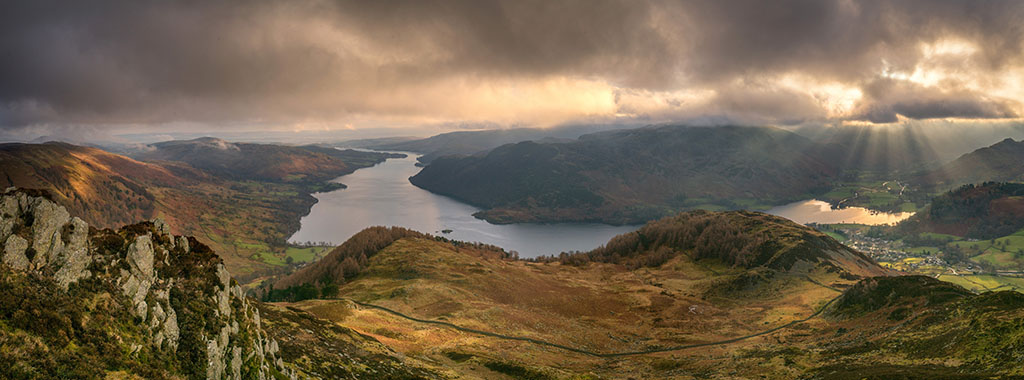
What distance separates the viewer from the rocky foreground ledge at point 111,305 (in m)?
13.6

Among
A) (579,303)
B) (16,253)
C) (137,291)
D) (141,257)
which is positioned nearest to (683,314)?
(579,303)

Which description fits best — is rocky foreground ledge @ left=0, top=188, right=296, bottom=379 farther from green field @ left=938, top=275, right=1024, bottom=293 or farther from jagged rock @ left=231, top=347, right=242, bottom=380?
green field @ left=938, top=275, right=1024, bottom=293

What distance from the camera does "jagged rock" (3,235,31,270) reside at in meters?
14.8

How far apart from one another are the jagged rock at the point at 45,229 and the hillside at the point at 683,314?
2712 cm

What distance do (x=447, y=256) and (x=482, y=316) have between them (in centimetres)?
4617

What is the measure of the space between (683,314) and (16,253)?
8999cm

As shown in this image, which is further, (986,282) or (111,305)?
(986,282)

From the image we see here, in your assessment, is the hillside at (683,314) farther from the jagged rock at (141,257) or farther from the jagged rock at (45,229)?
the jagged rock at (45,229)

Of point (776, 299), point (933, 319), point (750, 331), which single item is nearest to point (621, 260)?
point (776, 299)

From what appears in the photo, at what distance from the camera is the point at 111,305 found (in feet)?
53.8

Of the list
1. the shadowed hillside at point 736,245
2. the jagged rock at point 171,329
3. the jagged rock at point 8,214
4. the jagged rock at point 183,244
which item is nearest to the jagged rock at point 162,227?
the jagged rock at point 183,244

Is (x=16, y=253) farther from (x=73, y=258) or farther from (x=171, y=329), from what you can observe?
(x=171, y=329)

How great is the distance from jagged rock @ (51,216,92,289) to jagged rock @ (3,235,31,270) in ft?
2.98

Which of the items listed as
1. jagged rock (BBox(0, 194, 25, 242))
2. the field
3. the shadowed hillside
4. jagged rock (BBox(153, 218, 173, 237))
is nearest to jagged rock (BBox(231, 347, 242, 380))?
jagged rock (BBox(153, 218, 173, 237))
